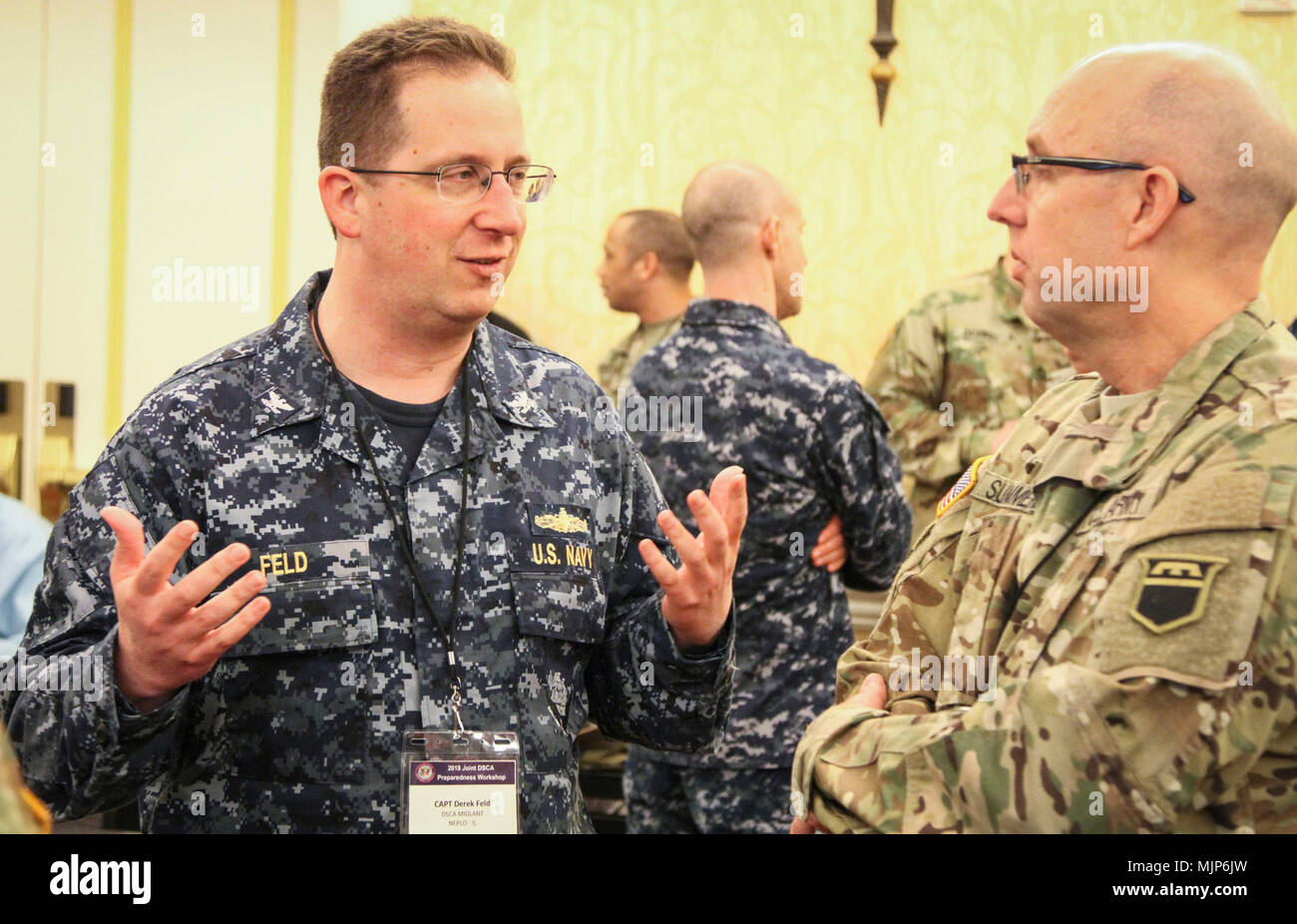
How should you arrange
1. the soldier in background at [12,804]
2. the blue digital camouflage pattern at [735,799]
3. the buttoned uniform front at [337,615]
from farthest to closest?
the blue digital camouflage pattern at [735,799] → the buttoned uniform front at [337,615] → the soldier in background at [12,804]

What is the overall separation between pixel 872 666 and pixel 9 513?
86.8 inches

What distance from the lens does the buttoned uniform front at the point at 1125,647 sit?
134cm

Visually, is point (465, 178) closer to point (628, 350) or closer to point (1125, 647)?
point (1125, 647)

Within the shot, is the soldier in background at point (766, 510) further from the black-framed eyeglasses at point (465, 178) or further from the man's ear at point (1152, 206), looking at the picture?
the man's ear at point (1152, 206)

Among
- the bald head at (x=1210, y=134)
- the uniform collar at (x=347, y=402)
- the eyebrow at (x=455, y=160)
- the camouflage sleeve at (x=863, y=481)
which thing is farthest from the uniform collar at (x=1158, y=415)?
the camouflage sleeve at (x=863, y=481)

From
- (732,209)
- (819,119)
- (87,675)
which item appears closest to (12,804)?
(87,675)

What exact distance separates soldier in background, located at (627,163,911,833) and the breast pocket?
1438 mm

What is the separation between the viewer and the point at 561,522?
6.08 feet

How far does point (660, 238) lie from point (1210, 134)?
3.12 metres

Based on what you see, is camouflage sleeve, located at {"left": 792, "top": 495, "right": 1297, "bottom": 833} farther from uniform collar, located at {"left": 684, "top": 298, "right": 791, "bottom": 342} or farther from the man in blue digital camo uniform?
uniform collar, located at {"left": 684, "top": 298, "right": 791, "bottom": 342}

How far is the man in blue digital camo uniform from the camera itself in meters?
1.68

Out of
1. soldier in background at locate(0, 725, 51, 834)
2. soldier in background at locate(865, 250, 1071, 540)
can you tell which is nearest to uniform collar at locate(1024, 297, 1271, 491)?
soldier in background at locate(0, 725, 51, 834)
